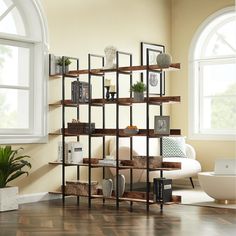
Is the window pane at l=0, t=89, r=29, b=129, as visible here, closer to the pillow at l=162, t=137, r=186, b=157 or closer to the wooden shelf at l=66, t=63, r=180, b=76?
the wooden shelf at l=66, t=63, r=180, b=76

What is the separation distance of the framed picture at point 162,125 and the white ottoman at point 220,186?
906 millimetres

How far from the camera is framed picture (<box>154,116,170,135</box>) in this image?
5.78 m

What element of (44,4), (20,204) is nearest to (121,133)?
(20,204)

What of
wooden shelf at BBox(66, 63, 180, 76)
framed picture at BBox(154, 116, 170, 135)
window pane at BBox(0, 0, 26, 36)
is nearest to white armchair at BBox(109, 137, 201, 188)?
wooden shelf at BBox(66, 63, 180, 76)

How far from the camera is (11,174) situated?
637 centimetres

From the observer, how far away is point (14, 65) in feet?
21.9

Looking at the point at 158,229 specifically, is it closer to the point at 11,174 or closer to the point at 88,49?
the point at 11,174

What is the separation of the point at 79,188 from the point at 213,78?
10.5 feet

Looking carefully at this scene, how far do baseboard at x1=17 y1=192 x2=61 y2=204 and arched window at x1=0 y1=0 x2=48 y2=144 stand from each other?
25.4 inches

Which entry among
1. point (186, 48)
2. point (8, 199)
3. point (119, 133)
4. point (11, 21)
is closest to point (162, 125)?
point (119, 133)

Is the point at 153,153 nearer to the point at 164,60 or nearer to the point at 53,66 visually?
the point at 53,66

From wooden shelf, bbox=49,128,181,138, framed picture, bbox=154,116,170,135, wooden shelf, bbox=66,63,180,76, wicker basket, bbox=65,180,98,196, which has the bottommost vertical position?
wicker basket, bbox=65,180,98,196

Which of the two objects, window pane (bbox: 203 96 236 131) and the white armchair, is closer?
the white armchair

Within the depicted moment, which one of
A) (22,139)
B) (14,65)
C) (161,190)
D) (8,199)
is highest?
(14,65)
